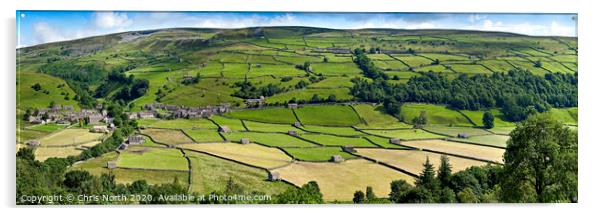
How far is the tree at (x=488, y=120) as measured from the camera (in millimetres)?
14836

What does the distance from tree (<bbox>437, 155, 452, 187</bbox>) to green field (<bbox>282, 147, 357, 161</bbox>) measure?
1.97m

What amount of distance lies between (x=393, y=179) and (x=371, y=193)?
725 millimetres

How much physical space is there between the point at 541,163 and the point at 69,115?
996 cm

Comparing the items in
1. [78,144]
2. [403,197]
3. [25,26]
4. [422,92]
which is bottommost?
[403,197]

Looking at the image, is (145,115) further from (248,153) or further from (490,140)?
(490,140)

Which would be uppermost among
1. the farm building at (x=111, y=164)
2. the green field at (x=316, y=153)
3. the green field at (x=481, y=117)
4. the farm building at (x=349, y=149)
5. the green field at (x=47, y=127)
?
the green field at (x=481, y=117)

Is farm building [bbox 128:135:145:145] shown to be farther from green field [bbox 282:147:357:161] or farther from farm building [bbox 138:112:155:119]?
green field [bbox 282:147:357:161]

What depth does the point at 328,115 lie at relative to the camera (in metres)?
15.1

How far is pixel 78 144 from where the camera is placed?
44.6ft

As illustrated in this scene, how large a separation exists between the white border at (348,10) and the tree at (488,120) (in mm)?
2091

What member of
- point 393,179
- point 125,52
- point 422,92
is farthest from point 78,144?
point 422,92

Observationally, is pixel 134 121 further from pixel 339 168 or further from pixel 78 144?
pixel 339 168

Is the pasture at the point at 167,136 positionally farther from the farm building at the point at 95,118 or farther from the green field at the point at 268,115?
the green field at the point at 268,115

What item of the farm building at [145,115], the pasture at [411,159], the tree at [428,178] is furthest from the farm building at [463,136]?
the farm building at [145,115]
